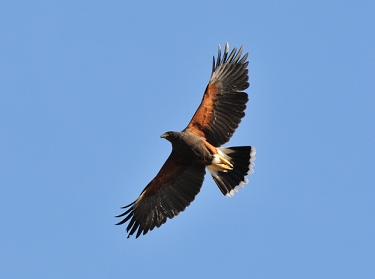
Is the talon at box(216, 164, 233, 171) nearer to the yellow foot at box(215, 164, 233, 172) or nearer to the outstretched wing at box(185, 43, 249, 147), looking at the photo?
the yellow foot at box(215, 164, 233, 172)

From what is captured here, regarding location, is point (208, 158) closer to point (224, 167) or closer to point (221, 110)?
point (224, 167)

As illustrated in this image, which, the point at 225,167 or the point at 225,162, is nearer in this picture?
the point at 225,162

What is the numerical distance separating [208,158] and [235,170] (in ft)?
2.97

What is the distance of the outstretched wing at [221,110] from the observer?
1465 cm

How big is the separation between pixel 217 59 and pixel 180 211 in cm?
390

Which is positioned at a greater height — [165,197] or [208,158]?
[208,158]

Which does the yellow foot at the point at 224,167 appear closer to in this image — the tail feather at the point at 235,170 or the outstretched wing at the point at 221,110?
the tail feather at the point at 235,170

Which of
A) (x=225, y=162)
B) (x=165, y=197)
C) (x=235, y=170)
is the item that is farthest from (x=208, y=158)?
(x=165, y=197)

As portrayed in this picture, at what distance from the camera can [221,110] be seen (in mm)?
14695

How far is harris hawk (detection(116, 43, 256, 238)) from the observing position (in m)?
14.6

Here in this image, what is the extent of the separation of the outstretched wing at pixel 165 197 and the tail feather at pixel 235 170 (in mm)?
468

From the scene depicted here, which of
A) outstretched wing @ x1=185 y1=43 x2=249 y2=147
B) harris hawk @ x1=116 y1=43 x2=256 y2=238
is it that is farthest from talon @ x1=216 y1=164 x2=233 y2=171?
outstretched wing @ x1=185 y1=43 x2=249 y2=147

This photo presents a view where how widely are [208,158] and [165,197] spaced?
157cm

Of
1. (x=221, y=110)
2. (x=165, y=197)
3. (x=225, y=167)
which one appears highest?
(x=221, y=110)
